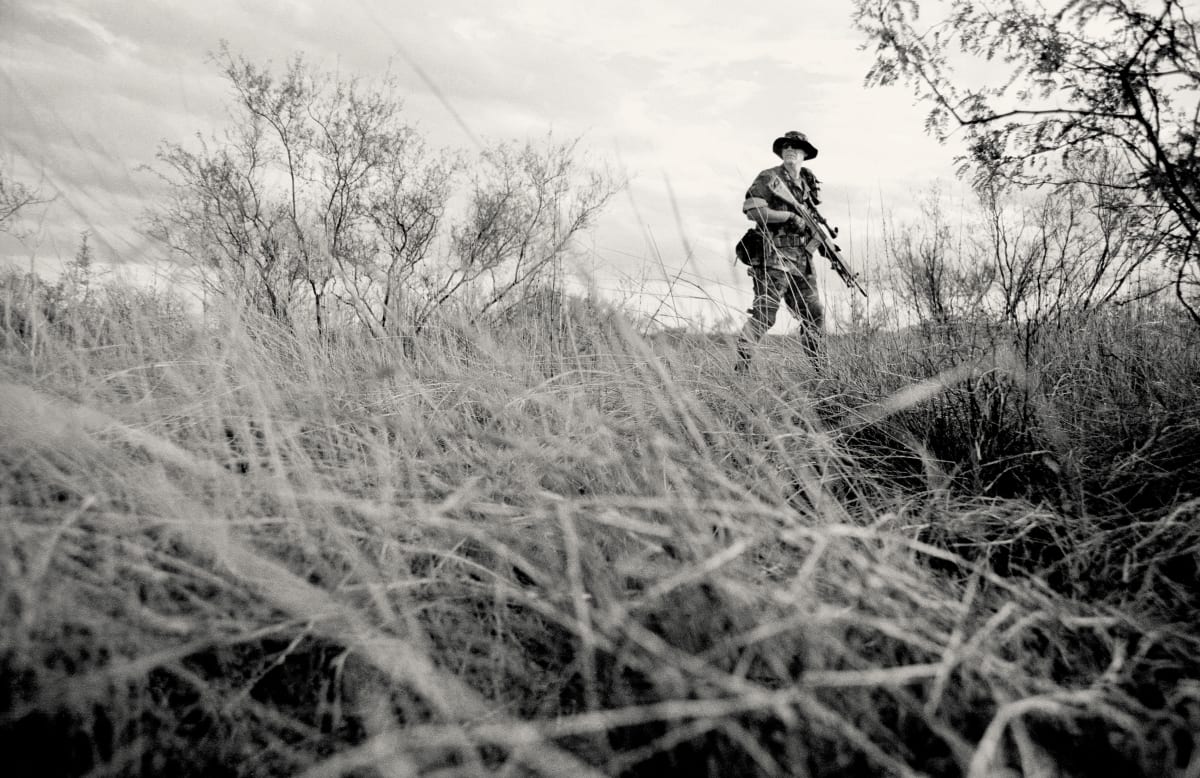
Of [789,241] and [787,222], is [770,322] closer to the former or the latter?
[787,222]

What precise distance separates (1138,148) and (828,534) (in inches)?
89.2

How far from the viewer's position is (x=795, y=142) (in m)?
5.36

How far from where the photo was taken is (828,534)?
888 mm

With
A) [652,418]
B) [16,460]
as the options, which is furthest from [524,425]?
[16,460]

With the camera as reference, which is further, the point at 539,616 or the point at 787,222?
the point at 787,222

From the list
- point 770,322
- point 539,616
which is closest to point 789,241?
point 770,322

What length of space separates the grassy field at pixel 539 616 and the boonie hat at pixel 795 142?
4.49 meters

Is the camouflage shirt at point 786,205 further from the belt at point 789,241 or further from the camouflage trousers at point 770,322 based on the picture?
the camouflage trousers at point 770,322

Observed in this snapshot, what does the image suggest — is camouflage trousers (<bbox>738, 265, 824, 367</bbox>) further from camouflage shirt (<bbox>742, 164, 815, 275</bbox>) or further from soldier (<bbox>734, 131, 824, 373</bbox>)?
camouflage shirt (<bbox>742, 164, 815, 275</bbox>)

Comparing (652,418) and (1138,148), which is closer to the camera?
(652,418)

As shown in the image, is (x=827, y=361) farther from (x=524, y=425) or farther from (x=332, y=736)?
(x=332, y=736)

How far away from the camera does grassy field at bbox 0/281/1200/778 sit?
716 mm

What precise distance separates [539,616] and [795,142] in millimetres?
5366

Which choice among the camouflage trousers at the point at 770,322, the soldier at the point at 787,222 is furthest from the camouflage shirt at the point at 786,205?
the camouflage trousers at the point at 770,322
